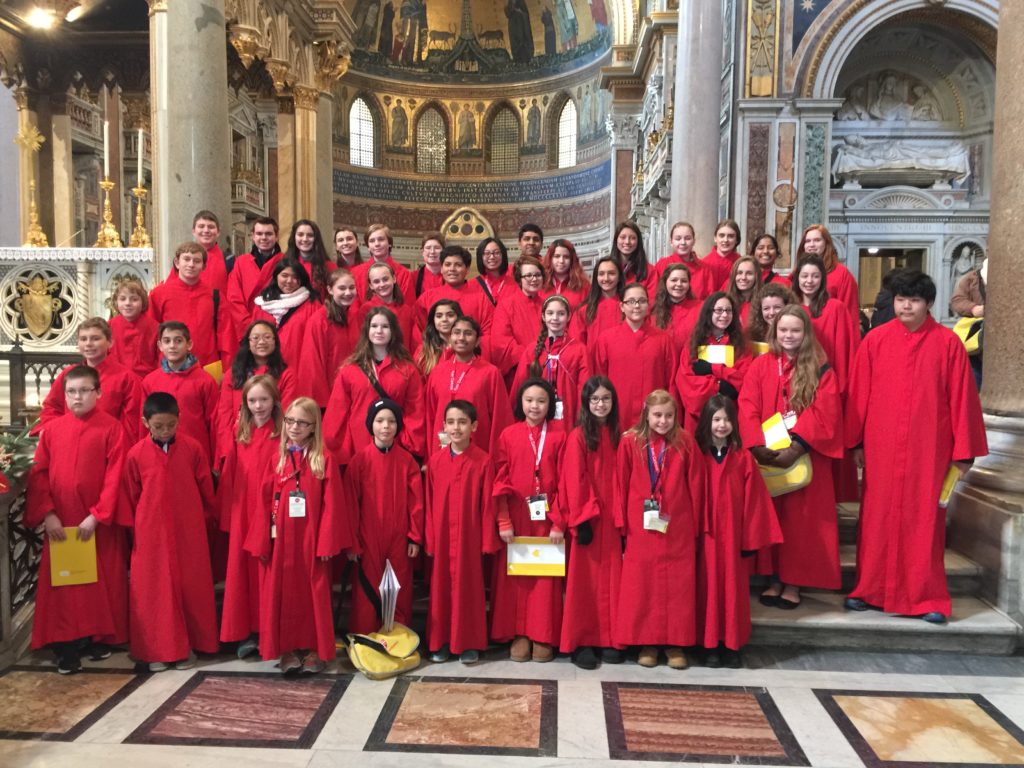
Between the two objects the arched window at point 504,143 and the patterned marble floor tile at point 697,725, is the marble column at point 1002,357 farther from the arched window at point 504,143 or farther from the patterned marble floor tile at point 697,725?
the arched window at point 504,143

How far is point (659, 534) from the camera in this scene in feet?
15.0

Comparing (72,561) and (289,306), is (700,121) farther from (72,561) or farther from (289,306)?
(72,561)

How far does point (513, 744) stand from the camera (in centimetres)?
373

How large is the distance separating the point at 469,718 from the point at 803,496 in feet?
8.41

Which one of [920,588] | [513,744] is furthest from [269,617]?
[920,588]

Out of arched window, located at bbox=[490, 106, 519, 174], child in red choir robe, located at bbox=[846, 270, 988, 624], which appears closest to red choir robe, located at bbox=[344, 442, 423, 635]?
child in red choir robe, located at bbox=[846, 270, 988, 624]

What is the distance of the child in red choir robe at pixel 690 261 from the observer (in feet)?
21.7

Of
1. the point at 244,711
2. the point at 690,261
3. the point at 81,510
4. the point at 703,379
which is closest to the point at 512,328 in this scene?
the point at 703,379

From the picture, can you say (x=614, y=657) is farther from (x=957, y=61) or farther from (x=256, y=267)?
(x=957, y=61)

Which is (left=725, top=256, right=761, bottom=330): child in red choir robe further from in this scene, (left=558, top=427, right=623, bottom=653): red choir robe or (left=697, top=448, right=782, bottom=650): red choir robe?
A: (left=558, top=427, right=623, bottom=653): red choir robe

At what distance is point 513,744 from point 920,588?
2805 millimetres

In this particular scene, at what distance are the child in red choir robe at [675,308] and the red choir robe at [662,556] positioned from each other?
1.25 m

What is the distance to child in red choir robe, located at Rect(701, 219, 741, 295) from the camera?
669cm

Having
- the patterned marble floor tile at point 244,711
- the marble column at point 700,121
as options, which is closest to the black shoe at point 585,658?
the patterned marble floor tile at point 244,711
